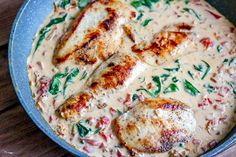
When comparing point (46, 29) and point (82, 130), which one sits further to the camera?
point (46, 29)

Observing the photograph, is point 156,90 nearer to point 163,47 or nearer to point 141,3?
point 163,47

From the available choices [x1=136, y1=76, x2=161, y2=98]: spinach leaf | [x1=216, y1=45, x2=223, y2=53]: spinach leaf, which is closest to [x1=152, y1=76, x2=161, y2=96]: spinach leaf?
[x1=136, y1=76, x2=161, y2=98]: spinach leaf

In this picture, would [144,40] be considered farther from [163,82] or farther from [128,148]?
[128,148]

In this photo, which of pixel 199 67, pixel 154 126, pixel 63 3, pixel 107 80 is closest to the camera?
pixel 154 126

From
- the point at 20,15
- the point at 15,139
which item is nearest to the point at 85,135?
the point at 15,139

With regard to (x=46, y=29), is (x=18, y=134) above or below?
below

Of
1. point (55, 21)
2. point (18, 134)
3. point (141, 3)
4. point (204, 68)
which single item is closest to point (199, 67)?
point (204, 68)

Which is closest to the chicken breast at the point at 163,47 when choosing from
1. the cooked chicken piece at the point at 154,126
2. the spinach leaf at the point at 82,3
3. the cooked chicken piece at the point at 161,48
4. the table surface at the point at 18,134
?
the cooked chicken piece at the point at 161,48

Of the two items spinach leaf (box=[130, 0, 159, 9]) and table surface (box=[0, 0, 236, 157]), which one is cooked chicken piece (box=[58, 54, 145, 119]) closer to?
table surface (box=[0, 0, 236, 157])
